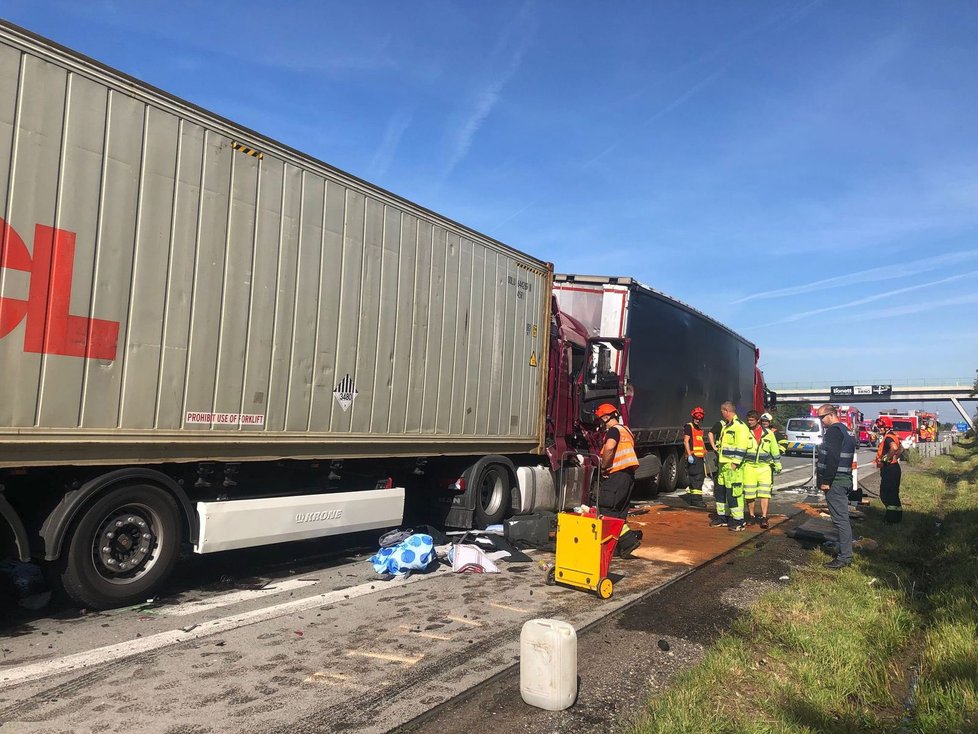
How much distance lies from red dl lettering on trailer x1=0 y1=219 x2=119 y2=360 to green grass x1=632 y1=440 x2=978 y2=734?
397 cm

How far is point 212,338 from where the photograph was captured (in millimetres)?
5211

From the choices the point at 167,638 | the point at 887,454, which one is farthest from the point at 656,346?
the point at 167,638

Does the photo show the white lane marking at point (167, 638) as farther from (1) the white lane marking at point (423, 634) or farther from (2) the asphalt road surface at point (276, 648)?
(1) the white lane marking at point (423, 634)

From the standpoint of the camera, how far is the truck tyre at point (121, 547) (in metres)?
4.59

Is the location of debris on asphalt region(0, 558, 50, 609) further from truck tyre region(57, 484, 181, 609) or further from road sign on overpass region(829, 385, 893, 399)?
road sign on overpass region(829, 385, 893, 399)

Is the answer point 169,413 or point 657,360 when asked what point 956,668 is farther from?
point 657,360

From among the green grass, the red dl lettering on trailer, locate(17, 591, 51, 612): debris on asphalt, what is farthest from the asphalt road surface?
the red dl lettering on trailer

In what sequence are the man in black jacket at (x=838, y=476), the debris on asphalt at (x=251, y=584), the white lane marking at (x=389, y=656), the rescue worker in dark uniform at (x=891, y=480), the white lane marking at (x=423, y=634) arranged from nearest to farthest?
1. the white lane marking at (x=389, y=656)
2. the white lane marking at (x=423, y=634)
3. the debris on asphalt at (x=251, y=584)
4. the man in black jacket at (x=838, y=476)
5. the rescue worker in dark uniform at (x=891, y=480)

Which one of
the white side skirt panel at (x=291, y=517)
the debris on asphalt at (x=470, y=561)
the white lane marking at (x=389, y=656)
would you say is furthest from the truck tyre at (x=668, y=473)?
the white lane marking at (x=389, y=656)

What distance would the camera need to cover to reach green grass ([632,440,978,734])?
3348mm

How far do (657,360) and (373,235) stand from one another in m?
6.80

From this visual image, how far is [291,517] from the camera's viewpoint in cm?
575

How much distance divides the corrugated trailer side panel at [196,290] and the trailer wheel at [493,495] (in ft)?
3.06

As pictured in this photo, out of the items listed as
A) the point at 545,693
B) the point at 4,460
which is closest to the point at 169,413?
the point at 4,460
